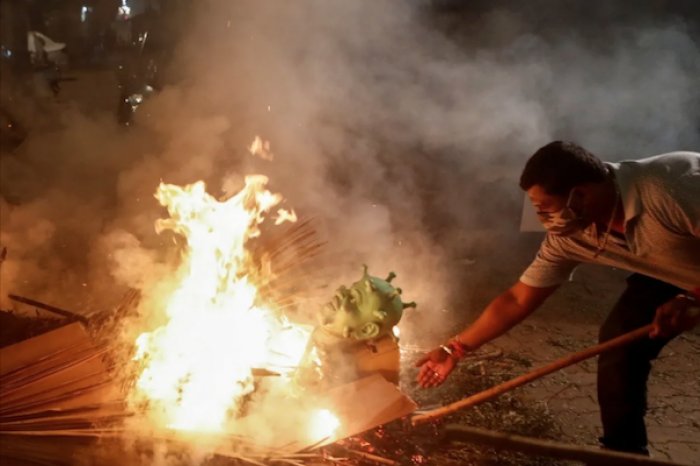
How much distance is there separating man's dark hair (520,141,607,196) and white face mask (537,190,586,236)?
0.08 meters

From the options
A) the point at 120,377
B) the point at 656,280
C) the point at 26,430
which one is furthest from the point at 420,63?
the point at 26,430

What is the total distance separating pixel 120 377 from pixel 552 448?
2.75 metres

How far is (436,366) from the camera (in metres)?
3.29

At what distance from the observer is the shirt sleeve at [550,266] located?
3035 mm

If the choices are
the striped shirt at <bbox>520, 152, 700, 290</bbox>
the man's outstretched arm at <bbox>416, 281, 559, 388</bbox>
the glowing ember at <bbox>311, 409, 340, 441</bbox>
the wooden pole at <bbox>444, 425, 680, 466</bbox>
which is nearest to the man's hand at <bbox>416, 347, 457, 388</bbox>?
the man's outstretched arm at <bbox>416, 281, 559, 388</bbox>

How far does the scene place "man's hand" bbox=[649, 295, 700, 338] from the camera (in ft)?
8.05

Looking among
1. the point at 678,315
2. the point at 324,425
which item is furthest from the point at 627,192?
the point at 324,425

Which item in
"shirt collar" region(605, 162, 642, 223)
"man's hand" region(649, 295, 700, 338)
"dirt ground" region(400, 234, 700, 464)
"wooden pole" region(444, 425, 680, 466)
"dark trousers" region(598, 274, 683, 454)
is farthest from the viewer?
"dirt ground" region(400, 234, 700, 464)

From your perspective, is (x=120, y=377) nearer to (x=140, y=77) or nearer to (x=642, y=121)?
(x=642, y=121)

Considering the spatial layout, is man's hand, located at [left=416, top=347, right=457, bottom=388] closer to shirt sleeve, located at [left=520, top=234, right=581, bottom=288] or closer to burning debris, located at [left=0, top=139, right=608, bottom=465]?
burning debris, located at [left=0, top=139, right=608, bottom=465]

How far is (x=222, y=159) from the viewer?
24.0 ft

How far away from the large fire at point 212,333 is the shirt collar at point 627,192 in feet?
6.78

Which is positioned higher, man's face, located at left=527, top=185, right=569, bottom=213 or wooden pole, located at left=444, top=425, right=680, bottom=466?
man's face, located at left=527, top=185, right=569, bottom=213

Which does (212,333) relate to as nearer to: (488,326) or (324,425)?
(324,425)
